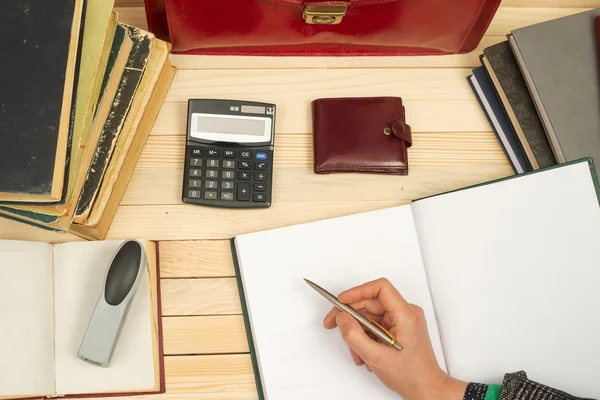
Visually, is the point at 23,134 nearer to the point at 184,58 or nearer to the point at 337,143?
the point at 184,58

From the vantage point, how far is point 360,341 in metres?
0.62

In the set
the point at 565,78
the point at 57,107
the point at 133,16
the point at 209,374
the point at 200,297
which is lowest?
the point at 209,374

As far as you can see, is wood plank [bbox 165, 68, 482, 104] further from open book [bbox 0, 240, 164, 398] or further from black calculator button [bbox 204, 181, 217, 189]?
open book [bbox 0, 240, 164, 398]

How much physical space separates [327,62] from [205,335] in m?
0.45

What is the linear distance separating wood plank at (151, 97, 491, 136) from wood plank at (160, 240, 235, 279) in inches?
7.6

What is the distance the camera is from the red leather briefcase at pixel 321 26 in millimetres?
689

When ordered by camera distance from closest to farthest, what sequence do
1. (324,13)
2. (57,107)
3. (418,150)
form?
(57,107) → (324,13) → (418,150)

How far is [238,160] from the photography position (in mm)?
742

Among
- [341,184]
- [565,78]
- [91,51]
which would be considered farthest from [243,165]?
[565,78]

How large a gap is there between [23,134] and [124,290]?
0.75ft

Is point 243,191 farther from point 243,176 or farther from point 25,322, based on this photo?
point 25,322

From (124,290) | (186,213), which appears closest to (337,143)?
(186,213)

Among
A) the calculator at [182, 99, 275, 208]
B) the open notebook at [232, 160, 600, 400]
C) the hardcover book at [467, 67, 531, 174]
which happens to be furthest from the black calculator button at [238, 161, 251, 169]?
the hardcover book at [467, 67, 531, 174]

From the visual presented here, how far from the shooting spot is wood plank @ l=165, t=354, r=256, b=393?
70 cm
